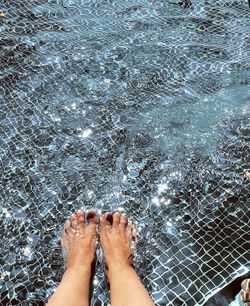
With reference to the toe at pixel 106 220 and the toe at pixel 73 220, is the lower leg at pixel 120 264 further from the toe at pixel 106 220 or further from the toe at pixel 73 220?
the toe at pixel 73 220

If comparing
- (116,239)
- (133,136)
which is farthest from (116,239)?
(133,136)

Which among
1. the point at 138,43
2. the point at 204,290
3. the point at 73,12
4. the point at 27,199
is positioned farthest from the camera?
the point at 73,12

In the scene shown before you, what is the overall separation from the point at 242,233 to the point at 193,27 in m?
3.01

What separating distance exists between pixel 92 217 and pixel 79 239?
0.26 meters

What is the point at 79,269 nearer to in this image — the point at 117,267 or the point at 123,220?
the point at 117,267

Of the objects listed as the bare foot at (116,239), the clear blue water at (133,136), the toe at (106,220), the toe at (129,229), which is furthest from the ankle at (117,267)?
the toe at (106,220)

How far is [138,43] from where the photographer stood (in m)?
4.91

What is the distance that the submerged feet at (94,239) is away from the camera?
2.89m

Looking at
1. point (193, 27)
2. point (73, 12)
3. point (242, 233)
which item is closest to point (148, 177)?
point (242, 233)

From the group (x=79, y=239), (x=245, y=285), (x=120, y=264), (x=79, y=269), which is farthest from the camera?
(x=79, y=239)

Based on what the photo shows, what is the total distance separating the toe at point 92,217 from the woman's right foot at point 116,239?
0.16 feet

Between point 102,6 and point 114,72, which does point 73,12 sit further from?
point 114,72

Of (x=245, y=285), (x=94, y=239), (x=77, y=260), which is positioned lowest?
(x=94, y=239)

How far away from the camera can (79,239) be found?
3033 mm
